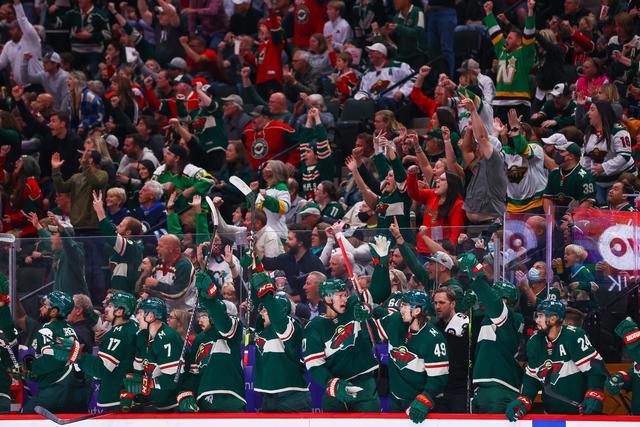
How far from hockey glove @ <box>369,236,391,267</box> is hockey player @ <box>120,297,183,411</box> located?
4.78 ft

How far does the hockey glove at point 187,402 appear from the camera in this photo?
10.1m

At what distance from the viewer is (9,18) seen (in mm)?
17734

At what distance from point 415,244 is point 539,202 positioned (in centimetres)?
193

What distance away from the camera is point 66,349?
1020 cm

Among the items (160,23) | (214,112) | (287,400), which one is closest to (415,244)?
(287,400)

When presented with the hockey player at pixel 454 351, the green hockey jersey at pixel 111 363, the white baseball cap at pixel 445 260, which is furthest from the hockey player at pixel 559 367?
the green hockey jersey at pixel 111 363

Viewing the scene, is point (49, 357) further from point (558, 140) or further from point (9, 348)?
point (558, 140)

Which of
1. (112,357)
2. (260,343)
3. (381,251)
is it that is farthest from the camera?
(112,357)

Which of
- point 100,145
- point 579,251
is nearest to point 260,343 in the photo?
point 579,251

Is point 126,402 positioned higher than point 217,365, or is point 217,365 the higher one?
point 217,365

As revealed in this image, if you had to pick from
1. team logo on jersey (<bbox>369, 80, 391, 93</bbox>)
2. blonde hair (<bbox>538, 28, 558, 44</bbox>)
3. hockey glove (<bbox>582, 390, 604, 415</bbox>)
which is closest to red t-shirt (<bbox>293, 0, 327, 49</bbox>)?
team logo on jersey (<bbox>369, 80, 391, 93</bbox>)

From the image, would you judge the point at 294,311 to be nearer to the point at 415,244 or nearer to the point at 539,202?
the point at 415,244

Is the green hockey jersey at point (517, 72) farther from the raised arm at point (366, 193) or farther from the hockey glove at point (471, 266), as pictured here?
the hockey glove at point (471, 266)

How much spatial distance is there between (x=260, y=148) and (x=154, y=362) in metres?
4.43
